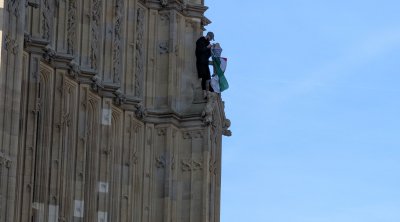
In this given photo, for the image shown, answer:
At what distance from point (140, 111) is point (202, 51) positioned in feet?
9.46

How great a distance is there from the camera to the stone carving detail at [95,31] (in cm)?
5078

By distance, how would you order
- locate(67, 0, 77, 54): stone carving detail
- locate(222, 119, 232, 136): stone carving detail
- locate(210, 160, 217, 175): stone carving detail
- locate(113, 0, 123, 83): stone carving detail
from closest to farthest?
1. locate(67, 0, 77, 54): stone carving detail
2. locate(113, 0, 123, 83): stone carving detail
3. locate(210, 160, 217, 175): stone carving detail
4. locate(222, 119, 232, 136): stone carving detail

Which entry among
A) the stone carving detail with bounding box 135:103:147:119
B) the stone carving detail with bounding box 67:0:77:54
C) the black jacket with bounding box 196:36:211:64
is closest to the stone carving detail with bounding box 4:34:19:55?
the stone carving detail with bounding box 67:0:77:54

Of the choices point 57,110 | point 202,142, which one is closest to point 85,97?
point 57,110

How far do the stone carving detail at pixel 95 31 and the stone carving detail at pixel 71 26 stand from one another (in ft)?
3.33

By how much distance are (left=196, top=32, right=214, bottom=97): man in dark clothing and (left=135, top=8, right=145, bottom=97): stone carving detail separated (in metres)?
1.77

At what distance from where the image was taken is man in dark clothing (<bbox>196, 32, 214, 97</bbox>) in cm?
5459

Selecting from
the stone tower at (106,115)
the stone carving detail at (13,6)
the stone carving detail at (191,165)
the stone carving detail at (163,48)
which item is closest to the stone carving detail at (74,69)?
the stone tower at (106,115)

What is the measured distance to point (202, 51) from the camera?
54.8 metres

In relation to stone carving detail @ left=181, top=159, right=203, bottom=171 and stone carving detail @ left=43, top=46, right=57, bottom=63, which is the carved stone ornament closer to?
stone carving detail @ left=181, top=159, right=203, bottom=171

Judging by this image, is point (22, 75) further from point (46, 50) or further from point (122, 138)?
point (122, 138)

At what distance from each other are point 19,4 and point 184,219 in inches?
430

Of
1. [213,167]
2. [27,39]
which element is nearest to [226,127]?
[213,167]

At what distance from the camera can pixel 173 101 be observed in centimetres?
5394
